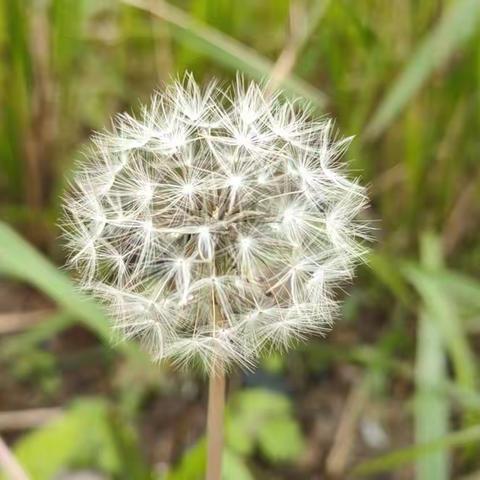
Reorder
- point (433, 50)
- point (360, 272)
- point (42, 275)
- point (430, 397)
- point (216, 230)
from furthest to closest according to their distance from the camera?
1. point (360, 272)
2. point (433, 50)
3. point (430, 397)
4. point (42, 275)
5. point (216, 230)

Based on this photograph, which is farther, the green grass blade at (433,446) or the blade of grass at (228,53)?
the blade of grass at (228,53)

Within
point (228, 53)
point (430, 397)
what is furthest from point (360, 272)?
point (228, 53)

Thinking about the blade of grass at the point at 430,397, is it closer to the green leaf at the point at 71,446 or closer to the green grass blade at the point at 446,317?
the green grass blade at the point at 446,317

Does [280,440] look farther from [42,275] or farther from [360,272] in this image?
[42,275]

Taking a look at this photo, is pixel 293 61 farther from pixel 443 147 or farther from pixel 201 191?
pixel 201 191

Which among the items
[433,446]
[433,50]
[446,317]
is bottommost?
[433,446]

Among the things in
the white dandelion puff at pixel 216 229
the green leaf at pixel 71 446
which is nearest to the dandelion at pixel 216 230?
the white dandelion puff at pixel 216 229

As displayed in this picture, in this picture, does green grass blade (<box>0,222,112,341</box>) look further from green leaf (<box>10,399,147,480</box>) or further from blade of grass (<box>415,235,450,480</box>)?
blade of grass (<box>415,235,450,480</box>)
